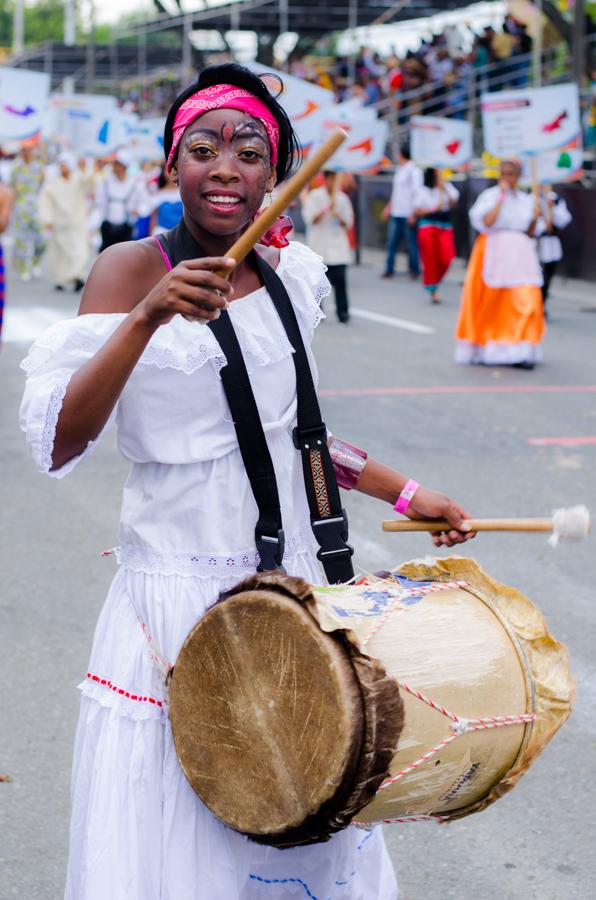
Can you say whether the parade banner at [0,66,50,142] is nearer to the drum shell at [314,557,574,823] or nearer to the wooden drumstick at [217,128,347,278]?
the drum shell at [314,557,574,823]

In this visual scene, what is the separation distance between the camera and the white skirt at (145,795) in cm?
236

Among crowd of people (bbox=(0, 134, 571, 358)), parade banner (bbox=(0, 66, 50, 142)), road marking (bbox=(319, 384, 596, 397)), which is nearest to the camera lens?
road marking (bbox=(319, 384, 596, 397))

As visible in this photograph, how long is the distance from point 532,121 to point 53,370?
13035 millimetres

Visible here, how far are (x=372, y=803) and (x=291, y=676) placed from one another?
25 centimetres

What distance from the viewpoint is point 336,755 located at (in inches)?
82.5

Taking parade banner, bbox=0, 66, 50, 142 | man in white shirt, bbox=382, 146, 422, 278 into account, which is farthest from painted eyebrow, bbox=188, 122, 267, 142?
man in white shirt, bbox=382, 146, 422, 278

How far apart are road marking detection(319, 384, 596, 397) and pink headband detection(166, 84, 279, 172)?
7.25m

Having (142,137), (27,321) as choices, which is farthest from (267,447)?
(142,137)

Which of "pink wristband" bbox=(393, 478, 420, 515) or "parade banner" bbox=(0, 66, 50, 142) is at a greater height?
"parade banner" bbox=(0, 66, 50, 142)

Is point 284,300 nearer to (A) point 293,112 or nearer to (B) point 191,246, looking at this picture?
(B) point 191,246

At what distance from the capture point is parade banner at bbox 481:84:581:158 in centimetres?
1451

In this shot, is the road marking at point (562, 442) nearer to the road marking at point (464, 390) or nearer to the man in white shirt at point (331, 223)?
the road marking at point (464, 390)

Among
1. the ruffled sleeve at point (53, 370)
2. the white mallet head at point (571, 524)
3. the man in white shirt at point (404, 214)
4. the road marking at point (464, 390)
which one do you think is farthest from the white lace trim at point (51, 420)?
the man in white shirt at point (404, 214)

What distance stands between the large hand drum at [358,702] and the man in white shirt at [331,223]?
39.2ft
